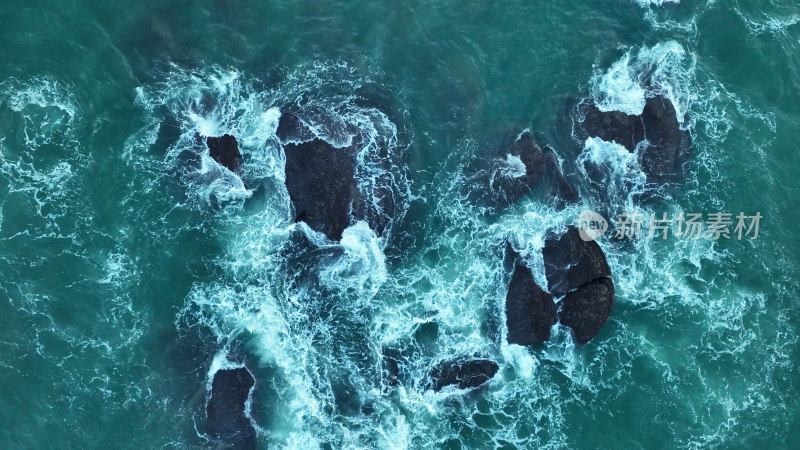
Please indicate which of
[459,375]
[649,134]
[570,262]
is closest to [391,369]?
[459,375]

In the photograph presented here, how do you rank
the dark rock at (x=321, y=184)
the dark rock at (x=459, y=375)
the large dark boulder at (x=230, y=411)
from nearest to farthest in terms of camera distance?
the large dark boulder at (x=230, y=411)
the dark rock at (x=459, y=375)
the dark rock at (x=321, y=184)

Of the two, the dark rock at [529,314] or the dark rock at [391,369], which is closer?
the dark rock at [391,369]

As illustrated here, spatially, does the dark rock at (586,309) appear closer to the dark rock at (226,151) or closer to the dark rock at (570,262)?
the dark rock at (570,262)

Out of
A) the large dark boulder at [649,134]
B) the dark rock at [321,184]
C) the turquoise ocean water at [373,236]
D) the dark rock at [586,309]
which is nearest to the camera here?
the turquoise ocean water at [373,236]

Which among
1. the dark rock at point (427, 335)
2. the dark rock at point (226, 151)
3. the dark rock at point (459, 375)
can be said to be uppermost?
the dark rock at point (226, 151)

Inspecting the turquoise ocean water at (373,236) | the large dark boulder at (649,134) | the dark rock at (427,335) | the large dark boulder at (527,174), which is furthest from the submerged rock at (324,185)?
the large dark boulder at (649,134)

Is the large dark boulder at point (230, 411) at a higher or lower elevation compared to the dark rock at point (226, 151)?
lower

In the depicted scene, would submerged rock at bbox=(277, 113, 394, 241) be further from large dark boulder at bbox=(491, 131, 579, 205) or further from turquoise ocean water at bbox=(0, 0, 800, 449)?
large dark boulder at bbox=(491, 131, 579, 205)

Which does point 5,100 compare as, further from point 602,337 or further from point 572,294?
point 602,337
